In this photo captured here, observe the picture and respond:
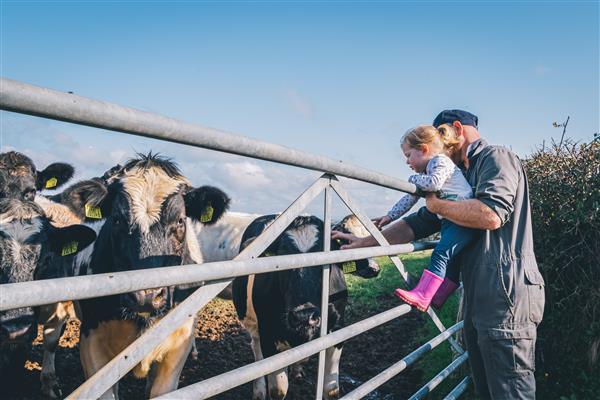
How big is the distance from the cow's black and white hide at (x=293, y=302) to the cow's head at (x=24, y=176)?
9.50 ft

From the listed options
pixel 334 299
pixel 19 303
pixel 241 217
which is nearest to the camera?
pixel 19 303

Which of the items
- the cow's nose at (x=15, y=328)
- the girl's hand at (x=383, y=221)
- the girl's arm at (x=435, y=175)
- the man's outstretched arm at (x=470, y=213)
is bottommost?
the cow's nose at (x=15, y=328)

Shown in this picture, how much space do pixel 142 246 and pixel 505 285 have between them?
96.1 inches

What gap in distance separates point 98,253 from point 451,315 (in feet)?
20.9

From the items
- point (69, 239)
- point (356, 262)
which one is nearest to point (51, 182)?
point (69, 239)

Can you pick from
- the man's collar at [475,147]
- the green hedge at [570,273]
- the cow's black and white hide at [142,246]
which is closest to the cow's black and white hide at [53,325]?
the cow's black and white hide at [142,246]

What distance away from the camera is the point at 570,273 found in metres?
4.92

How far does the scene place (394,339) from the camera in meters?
8.35

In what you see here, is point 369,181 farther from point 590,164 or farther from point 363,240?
point 590,164

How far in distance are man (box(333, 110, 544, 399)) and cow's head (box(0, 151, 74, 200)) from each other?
470cm

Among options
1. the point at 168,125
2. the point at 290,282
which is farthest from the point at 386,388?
the point at 168,125

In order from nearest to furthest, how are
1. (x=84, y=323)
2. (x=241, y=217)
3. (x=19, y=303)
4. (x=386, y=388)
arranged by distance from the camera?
1. (x=19, y=303)
2. (x=84, y=323)
3. (x=386, y=388)
4. (x=241, y=217)

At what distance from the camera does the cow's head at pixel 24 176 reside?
18.3 ft

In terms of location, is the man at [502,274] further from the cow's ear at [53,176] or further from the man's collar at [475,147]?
the cow's ear at [53,176]
